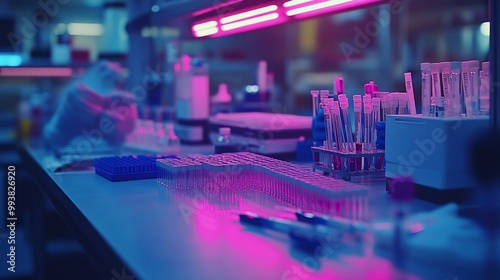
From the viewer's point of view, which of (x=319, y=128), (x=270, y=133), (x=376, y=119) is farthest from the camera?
(x=270, y=133)

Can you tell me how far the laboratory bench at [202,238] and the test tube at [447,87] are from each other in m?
0.22

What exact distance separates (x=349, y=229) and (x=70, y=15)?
328 cm

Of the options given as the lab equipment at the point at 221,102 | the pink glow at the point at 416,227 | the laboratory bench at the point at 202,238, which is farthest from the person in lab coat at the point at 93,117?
the pink glow at the point at 416,227

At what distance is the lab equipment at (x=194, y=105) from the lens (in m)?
2.45

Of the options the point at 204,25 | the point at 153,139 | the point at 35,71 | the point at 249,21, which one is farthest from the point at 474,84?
the point at 35,71

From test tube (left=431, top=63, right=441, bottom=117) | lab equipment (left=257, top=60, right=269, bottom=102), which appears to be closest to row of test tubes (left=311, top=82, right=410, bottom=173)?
test tube (left=431, top=63, right=441, bottom=117)

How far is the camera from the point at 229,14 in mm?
2006

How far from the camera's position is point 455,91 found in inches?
49.5

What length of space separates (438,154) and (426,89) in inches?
8.9

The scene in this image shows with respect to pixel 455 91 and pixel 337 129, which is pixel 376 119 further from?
pixel 455 91

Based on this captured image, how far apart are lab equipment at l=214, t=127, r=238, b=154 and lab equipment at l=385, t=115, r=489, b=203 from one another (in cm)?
70

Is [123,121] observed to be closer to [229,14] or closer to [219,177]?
[229,14]

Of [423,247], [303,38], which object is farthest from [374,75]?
[423,247]

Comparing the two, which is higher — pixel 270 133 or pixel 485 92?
pixel 485 92
